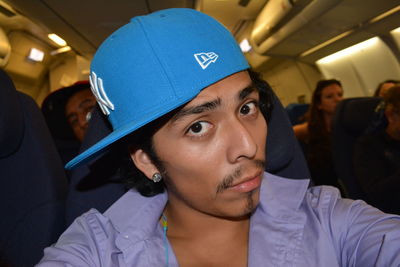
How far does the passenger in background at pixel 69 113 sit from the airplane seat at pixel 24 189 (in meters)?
1.43

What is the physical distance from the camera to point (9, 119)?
1319mm

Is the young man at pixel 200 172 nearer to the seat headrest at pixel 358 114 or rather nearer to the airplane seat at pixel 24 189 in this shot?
the airplane seat at pixel 24 189

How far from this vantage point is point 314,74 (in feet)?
18.4

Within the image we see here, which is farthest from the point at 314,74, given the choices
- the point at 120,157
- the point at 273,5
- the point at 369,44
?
the point at 120,157

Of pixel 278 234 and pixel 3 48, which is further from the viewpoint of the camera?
pixel 3 48

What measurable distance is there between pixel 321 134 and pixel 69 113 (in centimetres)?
286

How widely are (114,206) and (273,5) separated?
280 cm

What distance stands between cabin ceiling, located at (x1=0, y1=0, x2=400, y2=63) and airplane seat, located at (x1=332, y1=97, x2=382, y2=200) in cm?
78

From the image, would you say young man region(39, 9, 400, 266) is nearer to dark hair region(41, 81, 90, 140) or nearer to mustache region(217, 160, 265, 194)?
mustache region(217, 160, 265, 194)

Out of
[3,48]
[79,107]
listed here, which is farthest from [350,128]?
[3,48]

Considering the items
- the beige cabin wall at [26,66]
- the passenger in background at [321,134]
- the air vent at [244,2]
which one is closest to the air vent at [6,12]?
the beige cabin wall at [26,66]

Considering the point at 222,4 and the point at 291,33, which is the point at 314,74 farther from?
the point at 222,4

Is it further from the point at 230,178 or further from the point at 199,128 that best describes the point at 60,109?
the point at 230,178

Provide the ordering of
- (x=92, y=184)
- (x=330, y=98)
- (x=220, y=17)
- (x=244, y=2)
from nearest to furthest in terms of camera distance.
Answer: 1. (x=92, y=184)
2. (x=244, y=2)
3. (x=220, y=17)
4. (x=330, y=98)
